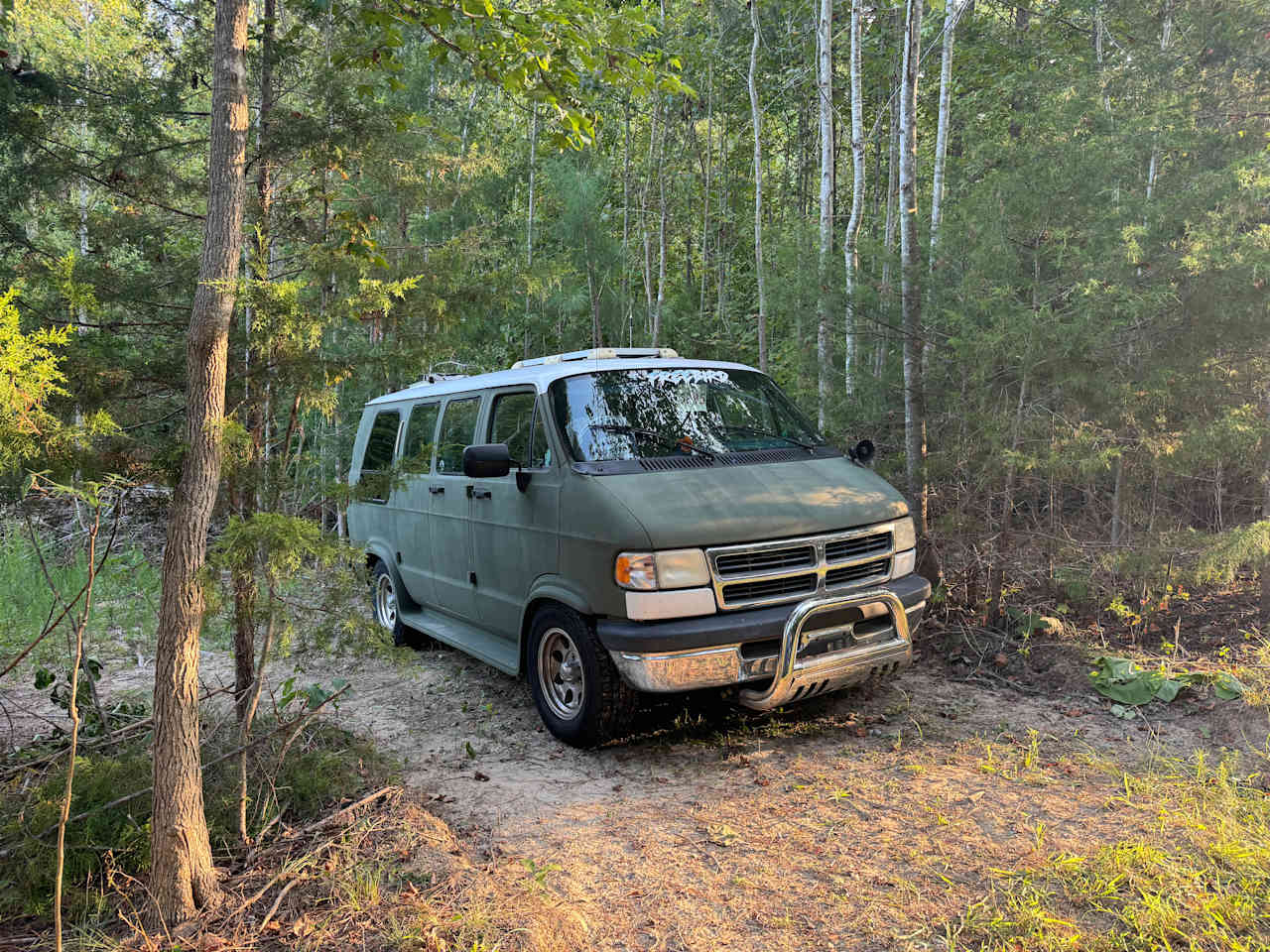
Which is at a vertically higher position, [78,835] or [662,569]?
[662,569]

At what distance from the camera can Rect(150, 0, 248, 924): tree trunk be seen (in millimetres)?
2701

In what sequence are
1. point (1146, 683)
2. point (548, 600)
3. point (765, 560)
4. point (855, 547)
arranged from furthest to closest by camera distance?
1. point (1146, 683)
2. point (548, 600)
3. point (855, 547)
4. point (765, 560)

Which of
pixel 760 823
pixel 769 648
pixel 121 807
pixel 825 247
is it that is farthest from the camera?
pixel 825 247

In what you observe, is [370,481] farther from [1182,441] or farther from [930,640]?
[1182,441]

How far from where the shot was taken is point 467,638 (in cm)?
570

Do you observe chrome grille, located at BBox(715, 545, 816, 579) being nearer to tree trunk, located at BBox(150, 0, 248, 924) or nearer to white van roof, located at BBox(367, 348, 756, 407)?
white van roof, located at BBox(367, 348, 756, 407)

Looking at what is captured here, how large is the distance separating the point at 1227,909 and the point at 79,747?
460cm

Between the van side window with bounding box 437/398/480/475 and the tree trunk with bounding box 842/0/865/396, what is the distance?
364 cm

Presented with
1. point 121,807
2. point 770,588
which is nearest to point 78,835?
point 121,807

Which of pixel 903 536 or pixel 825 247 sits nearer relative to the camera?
pixel 903 536

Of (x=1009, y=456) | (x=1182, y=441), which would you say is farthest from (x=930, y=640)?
(x=1182, y=441)

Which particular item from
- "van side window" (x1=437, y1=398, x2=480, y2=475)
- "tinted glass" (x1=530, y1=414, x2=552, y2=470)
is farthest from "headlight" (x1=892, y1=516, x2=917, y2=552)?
"van side window" (x1=437, y1=398, x2=480, y2=475)

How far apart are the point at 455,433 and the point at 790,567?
2.93 m

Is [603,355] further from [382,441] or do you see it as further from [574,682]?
[382,441]
